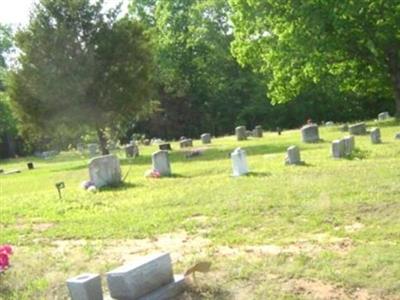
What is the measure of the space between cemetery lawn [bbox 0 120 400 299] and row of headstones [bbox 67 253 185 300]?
1.23 feet

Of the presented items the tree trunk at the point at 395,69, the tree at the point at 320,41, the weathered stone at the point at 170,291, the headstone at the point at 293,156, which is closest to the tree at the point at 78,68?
the tree at the point at 320,41

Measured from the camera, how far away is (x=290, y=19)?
32250mm

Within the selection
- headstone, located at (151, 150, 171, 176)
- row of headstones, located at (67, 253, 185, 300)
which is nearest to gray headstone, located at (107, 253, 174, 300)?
row of headstones, located at (67, 253, 185, 300)

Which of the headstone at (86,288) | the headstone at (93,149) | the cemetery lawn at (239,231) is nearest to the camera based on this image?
the headstone at (86,288)

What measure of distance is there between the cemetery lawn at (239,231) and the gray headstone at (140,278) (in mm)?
405

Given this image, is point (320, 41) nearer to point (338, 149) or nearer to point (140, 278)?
point (338, 149)

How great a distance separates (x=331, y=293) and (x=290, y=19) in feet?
88.7

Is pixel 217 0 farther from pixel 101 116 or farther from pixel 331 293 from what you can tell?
pixel 331 293

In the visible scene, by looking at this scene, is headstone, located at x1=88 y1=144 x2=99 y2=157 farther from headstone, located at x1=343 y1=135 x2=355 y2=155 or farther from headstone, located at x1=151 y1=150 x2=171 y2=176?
headstone, located at x1=343 y1=135 x2=355 y2=155

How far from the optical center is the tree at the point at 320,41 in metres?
30.8

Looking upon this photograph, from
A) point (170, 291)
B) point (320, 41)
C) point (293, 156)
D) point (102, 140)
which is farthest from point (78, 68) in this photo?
point (170, 291)

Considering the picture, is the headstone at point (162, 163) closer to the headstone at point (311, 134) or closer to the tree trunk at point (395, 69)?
the headstone at point (311, 134)

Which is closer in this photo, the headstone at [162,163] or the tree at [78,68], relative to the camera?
the headstone at [162,163]

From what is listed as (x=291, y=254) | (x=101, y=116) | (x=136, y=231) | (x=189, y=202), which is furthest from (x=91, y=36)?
Result: (x=291, y=254)
